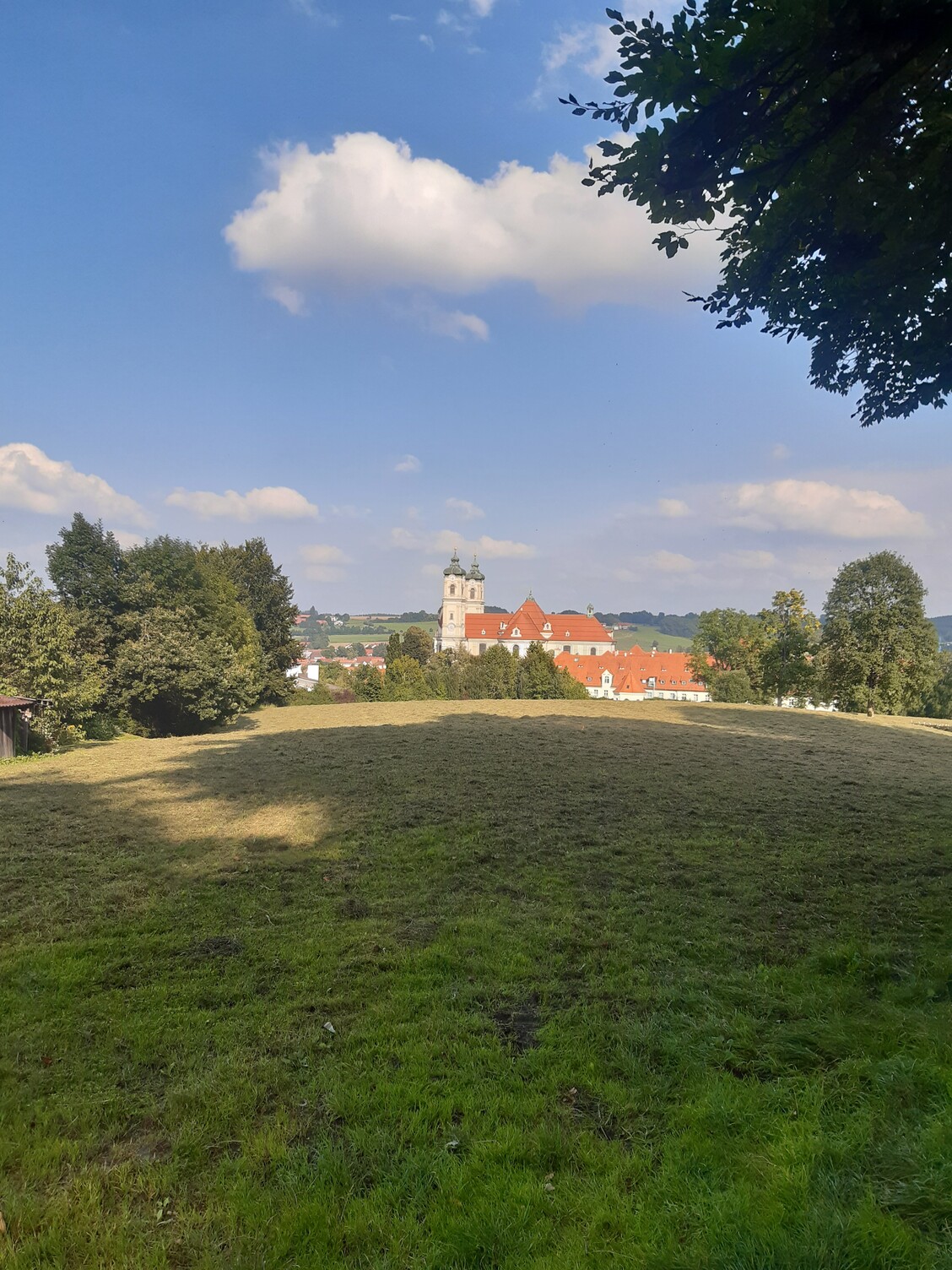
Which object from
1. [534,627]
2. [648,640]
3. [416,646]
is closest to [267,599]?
[416,646]

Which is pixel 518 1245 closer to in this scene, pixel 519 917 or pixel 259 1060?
pixel 259 1060

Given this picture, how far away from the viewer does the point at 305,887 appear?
660 centimetres

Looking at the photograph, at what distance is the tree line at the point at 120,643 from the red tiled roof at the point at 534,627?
287 feet

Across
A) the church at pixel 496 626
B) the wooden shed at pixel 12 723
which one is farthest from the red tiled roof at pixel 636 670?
the wooden shed at pixel 12 723

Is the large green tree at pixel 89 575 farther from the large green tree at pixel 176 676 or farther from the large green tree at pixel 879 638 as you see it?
the large green tree at pixel 879 638

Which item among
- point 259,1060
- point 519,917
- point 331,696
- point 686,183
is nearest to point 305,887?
point 519,917

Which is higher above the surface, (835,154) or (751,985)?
(835,154)

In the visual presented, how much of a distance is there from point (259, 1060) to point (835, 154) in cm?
776

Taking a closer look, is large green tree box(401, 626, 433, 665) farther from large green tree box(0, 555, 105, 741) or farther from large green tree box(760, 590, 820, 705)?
large green tree box(0, 555, 105, 741)

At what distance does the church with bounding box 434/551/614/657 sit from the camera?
125m

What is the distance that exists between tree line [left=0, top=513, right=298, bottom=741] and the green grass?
136 m

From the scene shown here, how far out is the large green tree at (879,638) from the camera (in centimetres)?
3016

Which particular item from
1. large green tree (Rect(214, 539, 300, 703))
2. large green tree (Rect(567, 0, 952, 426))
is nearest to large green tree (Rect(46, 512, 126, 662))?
large green tree (Rect(214, 539, 300, 703))

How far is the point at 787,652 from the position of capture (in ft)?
130
